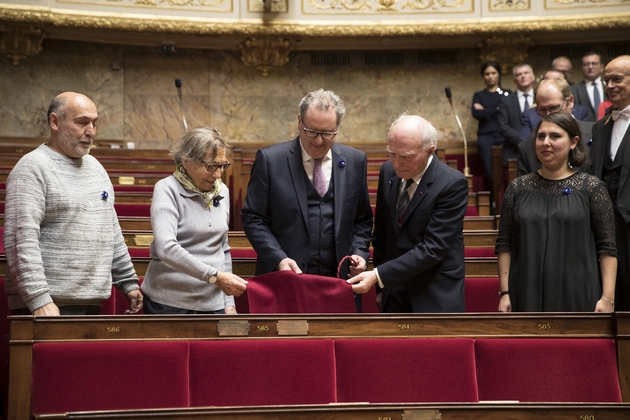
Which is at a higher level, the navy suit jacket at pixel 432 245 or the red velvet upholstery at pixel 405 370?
the navy suit jacket at pixel 432 245

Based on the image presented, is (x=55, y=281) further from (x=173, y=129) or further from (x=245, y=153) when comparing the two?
(x=173, y=129)

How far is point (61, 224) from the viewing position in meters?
1.98

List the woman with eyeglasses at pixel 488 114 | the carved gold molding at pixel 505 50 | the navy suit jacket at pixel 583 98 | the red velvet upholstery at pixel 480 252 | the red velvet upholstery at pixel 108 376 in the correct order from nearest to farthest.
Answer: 1. the red velvet upholstery at pixel 108 376
2. the red velvet upholstery at pixel 480 252
3. the navy suit jacket at pixel 583 98
4. the woman with eyeglasses at pixel 488 114
5. the carved gold molding at pixel 505 50

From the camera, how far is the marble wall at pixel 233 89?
6773 mm

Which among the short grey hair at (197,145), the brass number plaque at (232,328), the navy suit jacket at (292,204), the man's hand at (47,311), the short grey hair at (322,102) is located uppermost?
the short grey hair at (322,102)

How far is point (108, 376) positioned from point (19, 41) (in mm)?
5238

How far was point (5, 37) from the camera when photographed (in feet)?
20.8

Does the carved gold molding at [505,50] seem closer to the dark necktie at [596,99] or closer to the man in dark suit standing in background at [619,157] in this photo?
the dark necktie at [596,99]

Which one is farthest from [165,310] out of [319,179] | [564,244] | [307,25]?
[307,25]

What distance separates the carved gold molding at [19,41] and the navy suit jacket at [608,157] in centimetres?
497

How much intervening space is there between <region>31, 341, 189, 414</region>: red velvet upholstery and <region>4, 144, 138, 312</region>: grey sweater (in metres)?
0.17

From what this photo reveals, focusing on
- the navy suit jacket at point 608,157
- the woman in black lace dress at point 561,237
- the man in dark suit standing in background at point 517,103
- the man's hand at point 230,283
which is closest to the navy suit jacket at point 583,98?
the man in dark suit standing in background at point 517,103

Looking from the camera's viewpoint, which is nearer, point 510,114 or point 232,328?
point 232,328

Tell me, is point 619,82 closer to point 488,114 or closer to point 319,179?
point 319,179
